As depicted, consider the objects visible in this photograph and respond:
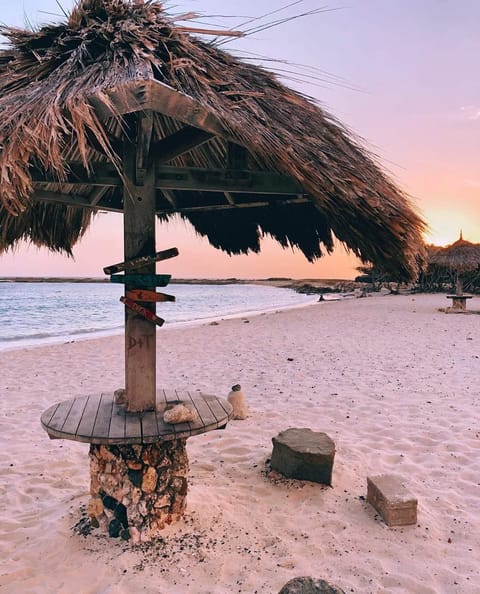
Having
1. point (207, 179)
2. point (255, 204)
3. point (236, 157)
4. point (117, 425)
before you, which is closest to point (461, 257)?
point (255, 204)

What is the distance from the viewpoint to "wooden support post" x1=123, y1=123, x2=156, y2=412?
2.59 metres

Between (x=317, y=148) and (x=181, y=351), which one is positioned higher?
(x=317, y=148)

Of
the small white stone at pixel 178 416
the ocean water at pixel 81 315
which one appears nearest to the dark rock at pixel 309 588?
the small white stone at pixel 178 416

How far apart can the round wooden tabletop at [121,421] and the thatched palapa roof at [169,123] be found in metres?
1.20

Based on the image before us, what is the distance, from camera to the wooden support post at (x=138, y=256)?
102 inches

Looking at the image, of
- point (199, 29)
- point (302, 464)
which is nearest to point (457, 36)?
point (199, 29)

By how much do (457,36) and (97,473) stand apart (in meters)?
8.85

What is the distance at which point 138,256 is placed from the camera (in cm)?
259

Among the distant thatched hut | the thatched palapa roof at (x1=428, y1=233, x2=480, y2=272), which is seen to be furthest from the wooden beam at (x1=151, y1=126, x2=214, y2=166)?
the thatched palapa roof at (x1=428, y1=233, x2=480, y2=272)

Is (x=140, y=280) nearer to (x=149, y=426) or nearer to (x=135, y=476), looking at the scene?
(x=149, y=426)

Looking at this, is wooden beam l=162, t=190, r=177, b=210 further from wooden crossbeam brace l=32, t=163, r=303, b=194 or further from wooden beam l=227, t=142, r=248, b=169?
wooden beam l=227, t=142, r=248, b=169

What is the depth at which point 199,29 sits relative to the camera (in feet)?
8.53

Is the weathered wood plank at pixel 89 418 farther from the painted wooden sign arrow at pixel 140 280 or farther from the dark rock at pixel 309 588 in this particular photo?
the dark rock at pixel 309 588

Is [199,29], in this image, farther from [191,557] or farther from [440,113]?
[440,113]
